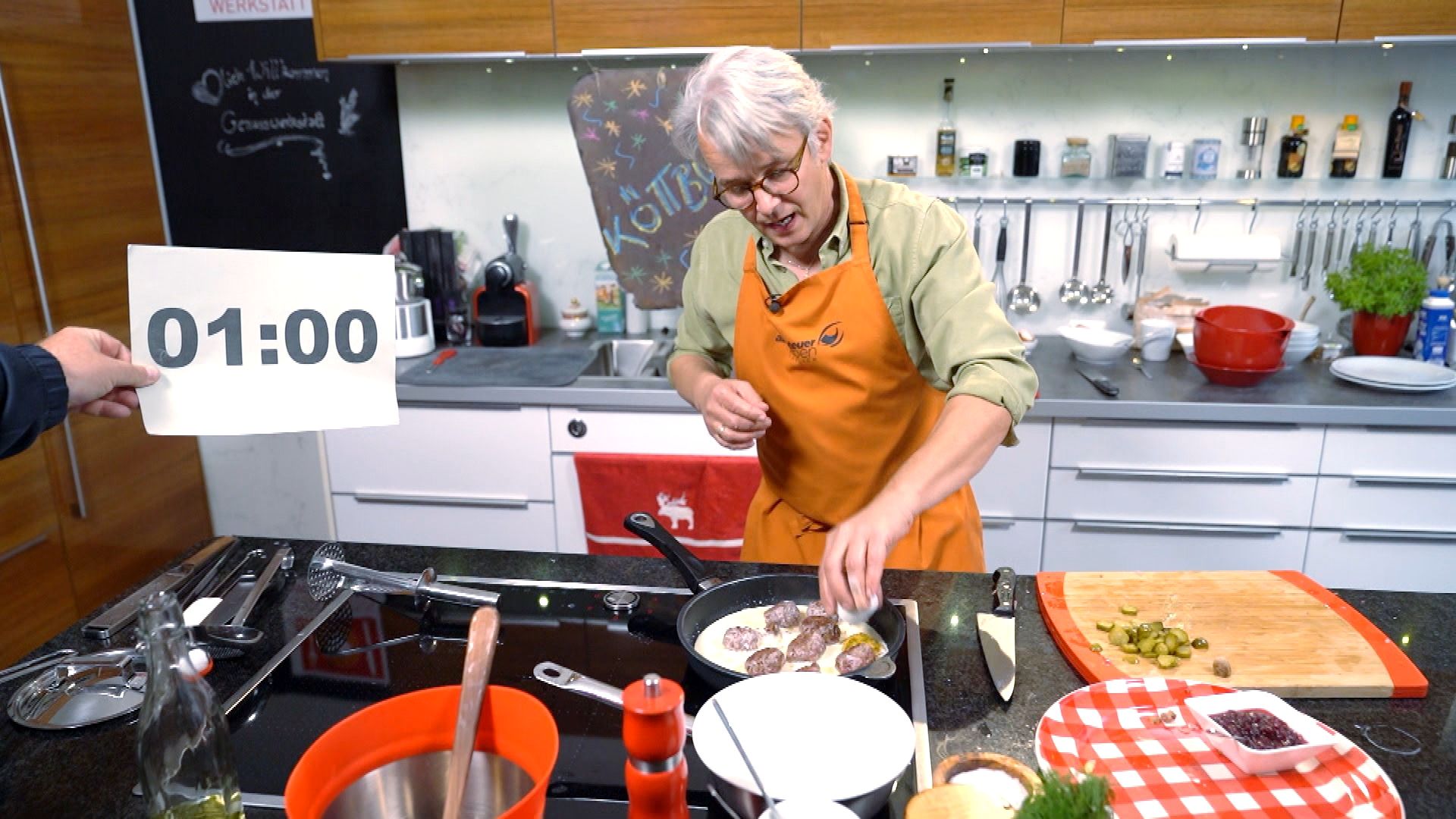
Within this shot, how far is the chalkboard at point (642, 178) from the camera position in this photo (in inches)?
103

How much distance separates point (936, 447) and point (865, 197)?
1.68 ft

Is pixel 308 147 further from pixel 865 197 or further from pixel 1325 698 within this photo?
pixel 1325 698

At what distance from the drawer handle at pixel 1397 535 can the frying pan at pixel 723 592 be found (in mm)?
1738

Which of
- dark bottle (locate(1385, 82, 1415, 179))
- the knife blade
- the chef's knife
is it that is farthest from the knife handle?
dark bottle (locate(1385, 82, 1415, 179))

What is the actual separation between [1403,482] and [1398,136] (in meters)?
0.95

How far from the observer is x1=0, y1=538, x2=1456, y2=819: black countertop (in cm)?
96

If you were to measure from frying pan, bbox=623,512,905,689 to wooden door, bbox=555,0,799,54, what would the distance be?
1.53 meters

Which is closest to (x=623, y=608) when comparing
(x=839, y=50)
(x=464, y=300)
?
(x=839, y=50)

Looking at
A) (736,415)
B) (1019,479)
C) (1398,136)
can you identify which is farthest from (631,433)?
(1398,136)

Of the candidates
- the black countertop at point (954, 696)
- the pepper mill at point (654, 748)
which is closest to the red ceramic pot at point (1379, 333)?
the black countertop at point (954, 696)

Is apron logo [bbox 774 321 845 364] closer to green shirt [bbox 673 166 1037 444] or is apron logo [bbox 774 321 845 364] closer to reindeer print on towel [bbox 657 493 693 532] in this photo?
green shirt [bbox 673 166 1037 444]

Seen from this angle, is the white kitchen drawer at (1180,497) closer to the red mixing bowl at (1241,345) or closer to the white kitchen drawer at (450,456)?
the red mixing bowl at (1241,345)

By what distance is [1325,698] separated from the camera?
3.58 ft

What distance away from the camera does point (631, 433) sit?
2508mm
